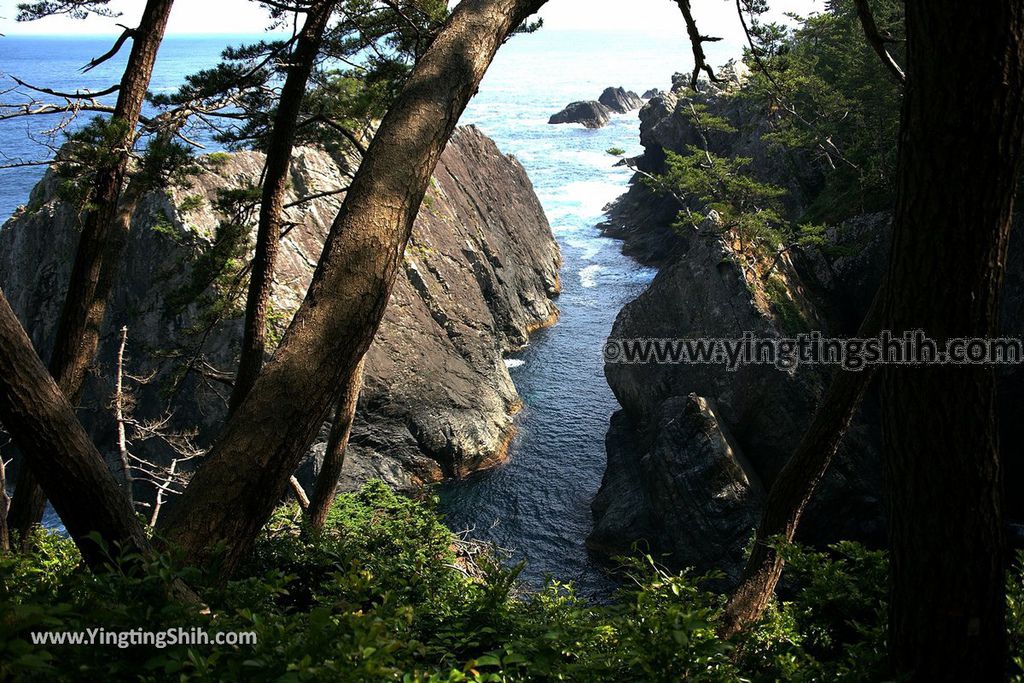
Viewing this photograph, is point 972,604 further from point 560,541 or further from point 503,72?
point 503,72

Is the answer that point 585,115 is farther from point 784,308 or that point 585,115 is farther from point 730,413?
point 730,413

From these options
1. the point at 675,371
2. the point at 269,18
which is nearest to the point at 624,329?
the point at 675,371

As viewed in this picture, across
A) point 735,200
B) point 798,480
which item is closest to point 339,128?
point 798,480

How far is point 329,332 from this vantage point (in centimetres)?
361

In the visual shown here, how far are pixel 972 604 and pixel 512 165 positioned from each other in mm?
30122

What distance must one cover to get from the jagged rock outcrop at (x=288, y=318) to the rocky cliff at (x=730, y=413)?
12.7 feet

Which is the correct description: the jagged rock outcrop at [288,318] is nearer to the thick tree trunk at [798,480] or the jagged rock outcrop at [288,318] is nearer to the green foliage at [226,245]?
the green foliage at [226,245]

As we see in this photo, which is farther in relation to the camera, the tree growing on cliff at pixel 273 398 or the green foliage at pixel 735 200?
the green foliage at pixel 735 200

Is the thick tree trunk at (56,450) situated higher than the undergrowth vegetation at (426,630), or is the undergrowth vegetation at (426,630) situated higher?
the thick tree trunk at (56,450)

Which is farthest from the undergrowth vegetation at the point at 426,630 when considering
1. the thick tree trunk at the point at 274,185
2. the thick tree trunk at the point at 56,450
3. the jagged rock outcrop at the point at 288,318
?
the jagged rock outcrop at the point at 288,318

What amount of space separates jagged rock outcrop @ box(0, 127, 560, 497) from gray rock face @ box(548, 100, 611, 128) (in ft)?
153

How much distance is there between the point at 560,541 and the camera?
1540cm

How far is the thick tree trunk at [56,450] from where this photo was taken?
3.40 m

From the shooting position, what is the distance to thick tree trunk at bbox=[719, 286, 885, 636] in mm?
6195
